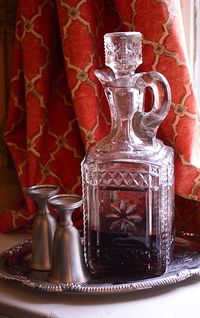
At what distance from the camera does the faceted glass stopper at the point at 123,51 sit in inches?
38.7

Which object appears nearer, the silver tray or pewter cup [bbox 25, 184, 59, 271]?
the silver tray

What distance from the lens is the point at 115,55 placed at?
1.00 metres

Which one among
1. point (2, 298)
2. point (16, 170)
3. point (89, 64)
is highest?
point (89, 64)

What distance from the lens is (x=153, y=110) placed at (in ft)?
3.32

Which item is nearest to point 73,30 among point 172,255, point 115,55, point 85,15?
point 85,15

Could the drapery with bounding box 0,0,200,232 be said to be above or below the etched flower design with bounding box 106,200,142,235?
above

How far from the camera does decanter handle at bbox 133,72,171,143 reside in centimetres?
99

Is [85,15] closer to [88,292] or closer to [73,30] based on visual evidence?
[73,30]

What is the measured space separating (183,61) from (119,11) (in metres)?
0.15

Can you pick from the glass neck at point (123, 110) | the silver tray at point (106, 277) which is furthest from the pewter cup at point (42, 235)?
the glass neck at point (123, 110)

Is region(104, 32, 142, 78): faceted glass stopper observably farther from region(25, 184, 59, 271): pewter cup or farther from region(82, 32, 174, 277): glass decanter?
region(25, 184, 59, 271): pewter cup

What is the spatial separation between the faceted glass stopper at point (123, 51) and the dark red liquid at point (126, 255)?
27 centimetres

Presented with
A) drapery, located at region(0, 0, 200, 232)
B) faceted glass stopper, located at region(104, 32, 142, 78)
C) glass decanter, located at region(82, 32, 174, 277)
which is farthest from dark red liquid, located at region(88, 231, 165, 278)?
faceted glass stopper, located at region(104, 32, 142, 78)

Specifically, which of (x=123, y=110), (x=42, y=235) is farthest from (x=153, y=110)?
(x=42, y=235)
